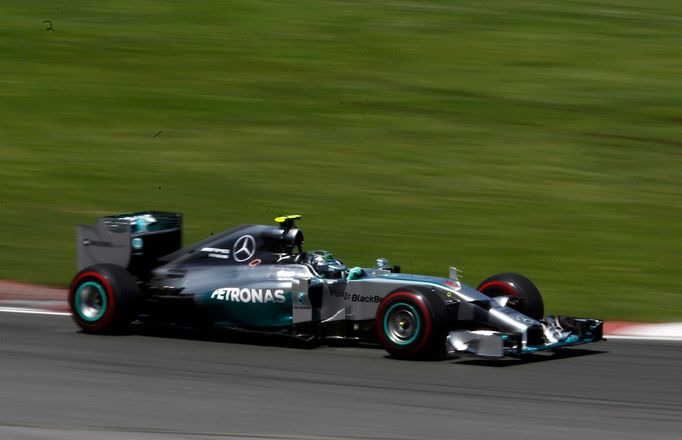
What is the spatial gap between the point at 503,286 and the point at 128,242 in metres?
3.50

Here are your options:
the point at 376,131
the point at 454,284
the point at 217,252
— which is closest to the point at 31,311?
the point at 217,252

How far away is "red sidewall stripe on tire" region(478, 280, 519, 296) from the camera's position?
11.0 metres

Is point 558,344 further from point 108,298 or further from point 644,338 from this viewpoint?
point 108,298

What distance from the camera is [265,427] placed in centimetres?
796

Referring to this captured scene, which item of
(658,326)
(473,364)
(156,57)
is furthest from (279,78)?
(473,364)

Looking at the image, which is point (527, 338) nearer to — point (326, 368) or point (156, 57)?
point (326, 368)

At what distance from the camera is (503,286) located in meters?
11.1

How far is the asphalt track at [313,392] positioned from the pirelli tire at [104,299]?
0.51ft

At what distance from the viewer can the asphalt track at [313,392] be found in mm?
7941

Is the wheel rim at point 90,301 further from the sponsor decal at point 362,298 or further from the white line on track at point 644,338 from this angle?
the white line on track at point 644,338

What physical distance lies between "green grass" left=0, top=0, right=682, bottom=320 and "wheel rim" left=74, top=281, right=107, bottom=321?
361 cm

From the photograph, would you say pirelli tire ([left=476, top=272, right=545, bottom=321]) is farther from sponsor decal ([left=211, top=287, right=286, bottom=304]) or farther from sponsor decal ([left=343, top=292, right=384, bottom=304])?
sponsor decal ([left=211, top=287, right=286, bottom=304])

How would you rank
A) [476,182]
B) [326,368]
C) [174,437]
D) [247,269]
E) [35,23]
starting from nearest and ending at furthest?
[174,437], [326,368], [247,269], [476,182], [35,23]

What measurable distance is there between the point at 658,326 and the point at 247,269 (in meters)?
4.18
